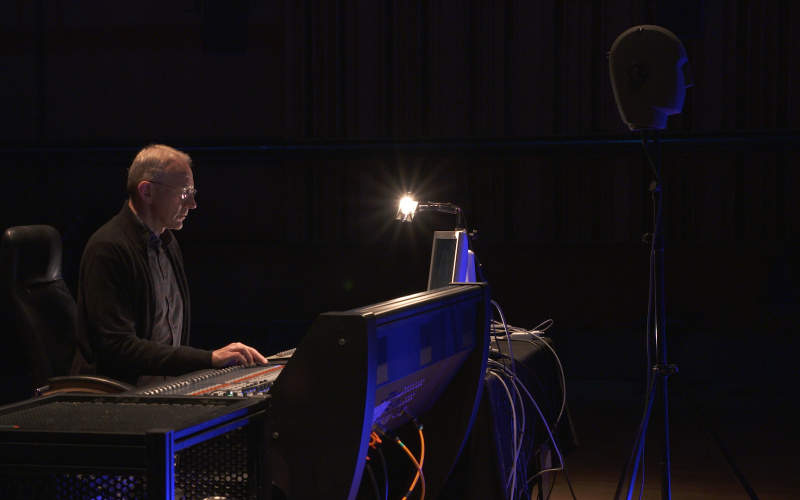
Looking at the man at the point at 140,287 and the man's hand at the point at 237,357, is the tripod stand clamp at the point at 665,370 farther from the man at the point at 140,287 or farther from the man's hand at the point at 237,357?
the man at the point at 140,287

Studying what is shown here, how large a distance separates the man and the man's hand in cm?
10

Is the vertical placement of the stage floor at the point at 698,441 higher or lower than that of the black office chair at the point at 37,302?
lower

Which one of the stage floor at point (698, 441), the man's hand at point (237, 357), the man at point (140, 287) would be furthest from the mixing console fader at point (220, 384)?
the stage floor at point (698, 441)

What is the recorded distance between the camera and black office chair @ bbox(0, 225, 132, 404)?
2.75 m

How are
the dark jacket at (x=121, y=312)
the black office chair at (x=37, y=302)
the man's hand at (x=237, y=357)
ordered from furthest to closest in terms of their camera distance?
1. the black office chair at (x=37, y=302)
2. the dark jacket at (x=121, y=312)
3. the man's hand at (x=237, y=357)

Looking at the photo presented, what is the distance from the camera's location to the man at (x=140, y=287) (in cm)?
230

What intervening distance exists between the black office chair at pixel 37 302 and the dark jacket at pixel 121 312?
36cm

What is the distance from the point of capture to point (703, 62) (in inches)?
229

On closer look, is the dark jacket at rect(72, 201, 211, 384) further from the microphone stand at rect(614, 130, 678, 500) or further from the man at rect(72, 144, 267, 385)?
the microphone stand at rect(614, 130, 678, 500)

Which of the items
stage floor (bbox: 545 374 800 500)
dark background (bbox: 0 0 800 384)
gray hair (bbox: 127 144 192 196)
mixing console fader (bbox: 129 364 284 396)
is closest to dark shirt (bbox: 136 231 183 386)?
gray hair (bbox: 127 144 192 196)

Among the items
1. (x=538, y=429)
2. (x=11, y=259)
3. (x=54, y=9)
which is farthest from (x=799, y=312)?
(x=54, y=9)

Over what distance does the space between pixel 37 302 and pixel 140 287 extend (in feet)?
2.03

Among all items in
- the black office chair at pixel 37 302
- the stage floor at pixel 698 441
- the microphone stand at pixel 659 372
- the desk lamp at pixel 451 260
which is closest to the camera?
the microphone stand at pixel 659 372

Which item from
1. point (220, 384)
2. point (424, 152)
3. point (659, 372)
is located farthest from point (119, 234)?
point (424, 152)
